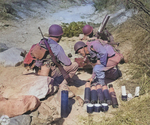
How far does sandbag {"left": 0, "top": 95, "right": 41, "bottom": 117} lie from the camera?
10.8ft

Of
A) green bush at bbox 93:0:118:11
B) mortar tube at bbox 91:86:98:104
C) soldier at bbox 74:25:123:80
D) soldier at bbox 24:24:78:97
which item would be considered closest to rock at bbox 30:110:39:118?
soldier at bbox 24:24:78:97

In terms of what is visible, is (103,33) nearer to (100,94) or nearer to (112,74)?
(112,74)

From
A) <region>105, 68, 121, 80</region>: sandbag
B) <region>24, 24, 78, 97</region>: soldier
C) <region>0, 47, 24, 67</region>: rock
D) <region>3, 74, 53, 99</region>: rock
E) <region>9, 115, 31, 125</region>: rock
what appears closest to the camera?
<region>9, 115, 31, 125</region>: rock

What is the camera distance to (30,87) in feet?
13.0

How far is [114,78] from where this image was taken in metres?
5.16

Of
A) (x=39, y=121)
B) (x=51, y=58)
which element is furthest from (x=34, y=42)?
(x=39, y=121)

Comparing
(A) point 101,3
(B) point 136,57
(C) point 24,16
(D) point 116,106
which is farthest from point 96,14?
(D) point 116,106

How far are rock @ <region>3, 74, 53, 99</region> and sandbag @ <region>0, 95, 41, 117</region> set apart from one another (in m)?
0.32

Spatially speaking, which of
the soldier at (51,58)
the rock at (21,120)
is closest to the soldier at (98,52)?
the soldier at (51,58)

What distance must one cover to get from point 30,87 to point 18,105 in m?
0.65

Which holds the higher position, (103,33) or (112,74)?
(103,33)

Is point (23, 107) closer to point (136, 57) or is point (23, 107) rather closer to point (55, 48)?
point (55, 48)

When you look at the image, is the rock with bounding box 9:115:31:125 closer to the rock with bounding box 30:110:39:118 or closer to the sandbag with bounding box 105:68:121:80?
the rock with bounding box 30:110:39:118

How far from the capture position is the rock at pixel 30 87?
3.88 meters
